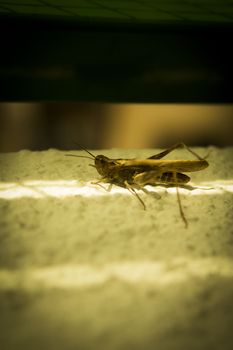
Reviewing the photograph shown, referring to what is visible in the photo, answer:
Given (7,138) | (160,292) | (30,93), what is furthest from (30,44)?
(160,292)

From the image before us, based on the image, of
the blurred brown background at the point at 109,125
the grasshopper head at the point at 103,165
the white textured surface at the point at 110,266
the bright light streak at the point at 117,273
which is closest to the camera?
the white textured surface at the point at 110,266

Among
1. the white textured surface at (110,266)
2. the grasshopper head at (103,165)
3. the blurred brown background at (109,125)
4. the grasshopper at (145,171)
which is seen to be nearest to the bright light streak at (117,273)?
the white textured surface at (110,266)

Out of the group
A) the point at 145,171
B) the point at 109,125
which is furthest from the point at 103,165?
the point at 109,125

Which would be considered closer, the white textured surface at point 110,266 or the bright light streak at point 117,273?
the white textured surface at point 110,266

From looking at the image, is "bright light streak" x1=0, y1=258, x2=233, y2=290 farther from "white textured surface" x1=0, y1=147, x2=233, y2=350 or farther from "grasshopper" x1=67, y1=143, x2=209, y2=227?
"grasshopper" x1=67, y1=143, x2=209, y2=227

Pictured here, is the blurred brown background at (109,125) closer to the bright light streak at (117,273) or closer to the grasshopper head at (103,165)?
the grasshopper head at (103,165)

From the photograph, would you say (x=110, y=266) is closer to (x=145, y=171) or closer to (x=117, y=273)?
(x=117, y=273)

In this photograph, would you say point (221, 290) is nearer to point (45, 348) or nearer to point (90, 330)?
point (90, 330)
